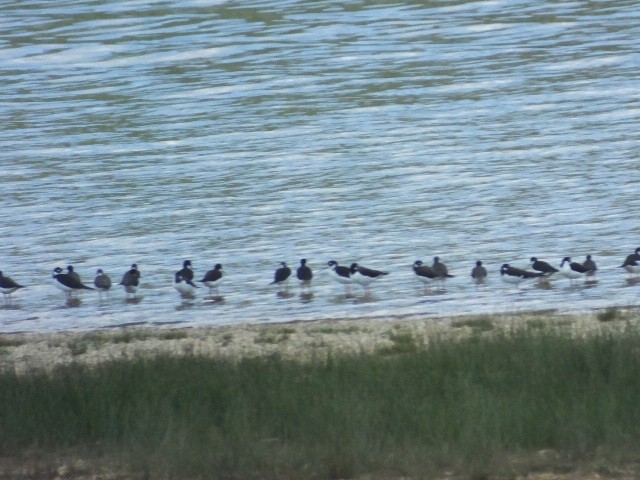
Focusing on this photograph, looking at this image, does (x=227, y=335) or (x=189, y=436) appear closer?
(x=189, y=436)

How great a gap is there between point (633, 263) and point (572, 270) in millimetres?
947

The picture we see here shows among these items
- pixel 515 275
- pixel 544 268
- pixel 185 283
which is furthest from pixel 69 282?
pixel 544 268

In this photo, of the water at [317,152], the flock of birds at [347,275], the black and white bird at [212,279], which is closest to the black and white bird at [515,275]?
the flock of birds at [347,275]

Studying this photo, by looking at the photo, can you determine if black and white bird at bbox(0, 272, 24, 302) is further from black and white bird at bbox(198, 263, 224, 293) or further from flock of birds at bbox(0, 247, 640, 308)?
black and white bird at bbox(198, 263, 224, 293)

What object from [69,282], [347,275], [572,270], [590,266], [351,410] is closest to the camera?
[351,410]

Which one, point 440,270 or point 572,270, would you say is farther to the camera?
point 440,270

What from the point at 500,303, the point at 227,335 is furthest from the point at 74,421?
the point at 500,303

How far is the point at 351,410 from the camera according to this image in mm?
11227

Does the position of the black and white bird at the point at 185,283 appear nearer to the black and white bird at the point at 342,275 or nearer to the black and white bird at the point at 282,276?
the black and white bird at the point at 282,276

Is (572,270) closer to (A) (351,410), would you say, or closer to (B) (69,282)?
(B) (69,282)

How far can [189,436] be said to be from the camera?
10.8 meters

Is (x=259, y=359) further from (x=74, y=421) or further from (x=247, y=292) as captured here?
(x=247, y=292)

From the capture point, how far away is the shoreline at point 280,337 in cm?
1518

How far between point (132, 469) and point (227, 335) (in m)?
6.78
